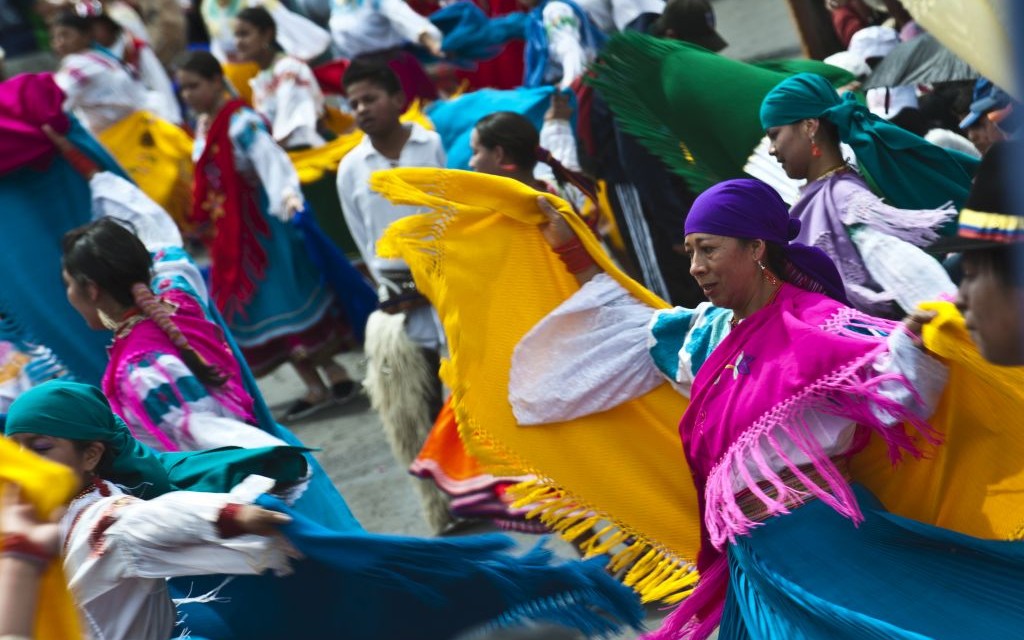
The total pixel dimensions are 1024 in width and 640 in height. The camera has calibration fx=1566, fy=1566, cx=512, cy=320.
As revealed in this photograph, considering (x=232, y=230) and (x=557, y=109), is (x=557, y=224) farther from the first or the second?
(x=232, y=230)

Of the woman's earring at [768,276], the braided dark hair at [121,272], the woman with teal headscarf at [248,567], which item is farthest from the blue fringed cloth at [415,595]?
the braided dark hair at [121,272]

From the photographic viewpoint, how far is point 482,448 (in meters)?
4.86

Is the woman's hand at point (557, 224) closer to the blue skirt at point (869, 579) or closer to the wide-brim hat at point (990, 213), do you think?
the blue skirt at point (869, 579)

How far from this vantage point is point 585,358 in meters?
4.56

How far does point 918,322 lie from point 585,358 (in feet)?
4.40

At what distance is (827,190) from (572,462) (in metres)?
1.09

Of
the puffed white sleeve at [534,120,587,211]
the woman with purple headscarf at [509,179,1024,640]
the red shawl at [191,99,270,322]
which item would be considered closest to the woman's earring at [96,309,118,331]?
the woman with purple headscarf at [509,179,1024,640]

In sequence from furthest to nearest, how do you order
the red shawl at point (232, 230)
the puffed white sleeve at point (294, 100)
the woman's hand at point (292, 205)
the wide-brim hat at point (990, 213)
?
the puffed white sleeve at point (294, 100), the red shawl at point (232, 230), the woman's hand at point (292, 205), the wide-brim hat at point (990, 213)

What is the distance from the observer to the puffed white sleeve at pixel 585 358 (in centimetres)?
450

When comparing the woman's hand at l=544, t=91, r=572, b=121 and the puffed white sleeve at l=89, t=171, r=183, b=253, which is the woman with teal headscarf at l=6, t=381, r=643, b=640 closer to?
the puffed white sleeve at l=89, t=171, r=183, b=253

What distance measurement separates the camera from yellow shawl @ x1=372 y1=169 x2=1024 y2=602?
457cm

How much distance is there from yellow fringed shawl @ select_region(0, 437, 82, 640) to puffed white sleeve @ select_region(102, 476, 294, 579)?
1.46 ft

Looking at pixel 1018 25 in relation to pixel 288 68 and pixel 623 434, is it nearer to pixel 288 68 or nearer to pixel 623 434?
pixel 623 434

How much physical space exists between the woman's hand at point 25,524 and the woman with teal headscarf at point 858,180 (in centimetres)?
246
